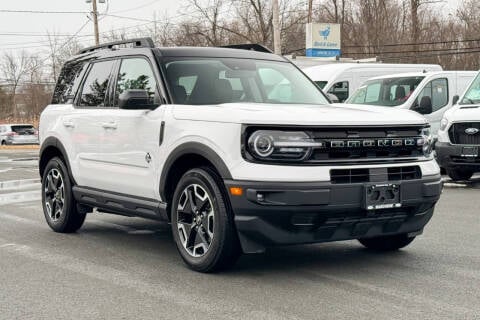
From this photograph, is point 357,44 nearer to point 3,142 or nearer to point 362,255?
point 3,142

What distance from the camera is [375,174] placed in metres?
5.20

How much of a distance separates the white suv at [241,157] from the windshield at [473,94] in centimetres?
642

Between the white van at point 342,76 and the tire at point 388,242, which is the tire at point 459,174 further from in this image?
A: the tire at point 388,242

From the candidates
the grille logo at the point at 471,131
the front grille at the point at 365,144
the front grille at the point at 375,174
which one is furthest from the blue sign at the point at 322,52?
the front grille at the point at 375,174

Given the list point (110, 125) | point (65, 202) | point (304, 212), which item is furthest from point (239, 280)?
point (65, 202)

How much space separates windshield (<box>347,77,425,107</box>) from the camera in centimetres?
1477

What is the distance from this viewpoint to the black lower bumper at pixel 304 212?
4.95 meters

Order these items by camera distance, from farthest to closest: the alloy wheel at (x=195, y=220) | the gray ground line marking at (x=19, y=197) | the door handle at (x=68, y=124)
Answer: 1. the gray ground line marking at (x=19, y=197)
2. the door handle at (x=68, y=124)
3. the alloy wheel at (x=195, y=220)

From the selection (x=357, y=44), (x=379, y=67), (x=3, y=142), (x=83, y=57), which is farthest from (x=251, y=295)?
(x=357, y=44)

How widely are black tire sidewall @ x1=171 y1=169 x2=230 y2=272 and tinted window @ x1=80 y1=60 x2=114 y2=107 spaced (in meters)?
1.82

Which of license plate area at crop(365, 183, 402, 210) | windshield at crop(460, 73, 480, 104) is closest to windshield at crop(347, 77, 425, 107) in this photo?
windshield at crop(460, 73, 480, 104)

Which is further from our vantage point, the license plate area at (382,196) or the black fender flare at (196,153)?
the black fender flare at (196,153)

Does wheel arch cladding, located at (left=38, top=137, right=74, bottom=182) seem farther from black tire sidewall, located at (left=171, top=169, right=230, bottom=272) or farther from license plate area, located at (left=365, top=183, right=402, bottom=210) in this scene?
license plate area, located at (left=365, top=183, right=402, bottom=210)

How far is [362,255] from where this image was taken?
6.25 m
